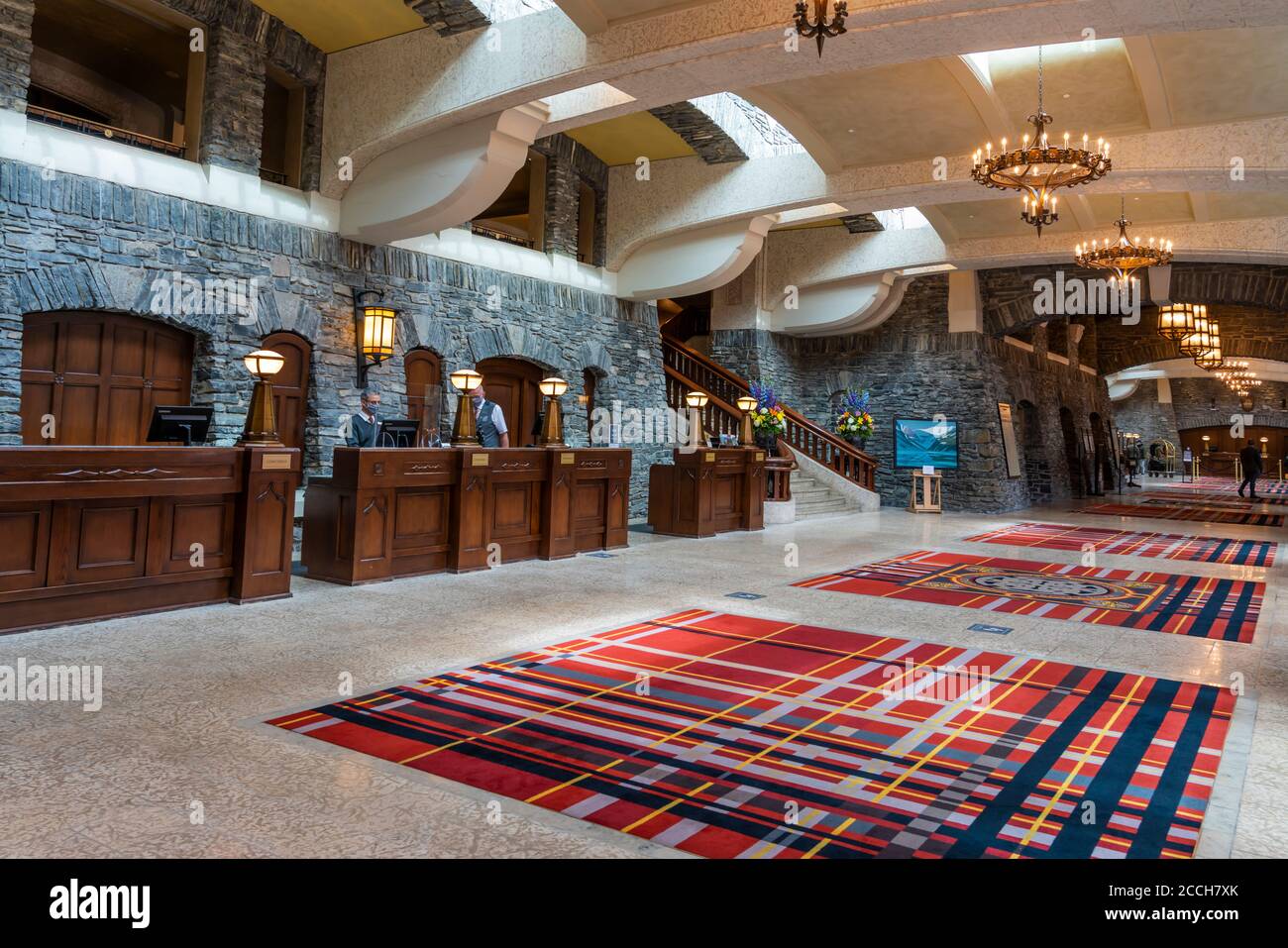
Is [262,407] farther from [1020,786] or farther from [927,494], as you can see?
[927,494]

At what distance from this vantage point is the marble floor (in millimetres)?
2506

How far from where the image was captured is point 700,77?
7422 mm

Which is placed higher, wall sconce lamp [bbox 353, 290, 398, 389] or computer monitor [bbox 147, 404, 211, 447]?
wall sconce lamp [bbox 353, 290, 398, 389]

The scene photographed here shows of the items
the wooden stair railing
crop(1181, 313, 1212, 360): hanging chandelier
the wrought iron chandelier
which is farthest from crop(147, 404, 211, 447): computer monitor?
crop(1181, 313, 1212, 360): hanging chandelier

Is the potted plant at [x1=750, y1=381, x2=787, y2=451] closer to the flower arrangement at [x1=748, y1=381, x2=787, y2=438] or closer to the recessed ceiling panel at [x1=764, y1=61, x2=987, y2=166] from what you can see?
the flower arrangement at [x1=748, y1=381, x2=787, y2=438]

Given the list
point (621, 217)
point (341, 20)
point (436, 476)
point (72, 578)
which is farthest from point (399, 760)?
point (621, 217)

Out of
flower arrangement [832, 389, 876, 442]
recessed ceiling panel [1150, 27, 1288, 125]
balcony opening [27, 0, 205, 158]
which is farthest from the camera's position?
flower arrangement [832, 389, 876, 442]

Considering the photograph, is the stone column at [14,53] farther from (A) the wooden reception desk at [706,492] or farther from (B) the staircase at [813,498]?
(B) the staircase at [813,498]

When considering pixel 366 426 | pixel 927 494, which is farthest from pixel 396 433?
pixel 927 494

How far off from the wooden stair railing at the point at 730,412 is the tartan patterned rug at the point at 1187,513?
4.85 metres

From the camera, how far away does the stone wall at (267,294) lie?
21.8 feet

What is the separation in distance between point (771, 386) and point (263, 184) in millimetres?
10285

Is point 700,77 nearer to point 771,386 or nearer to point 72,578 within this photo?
point 72,578

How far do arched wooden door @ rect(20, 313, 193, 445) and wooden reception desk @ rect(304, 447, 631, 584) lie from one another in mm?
1850
